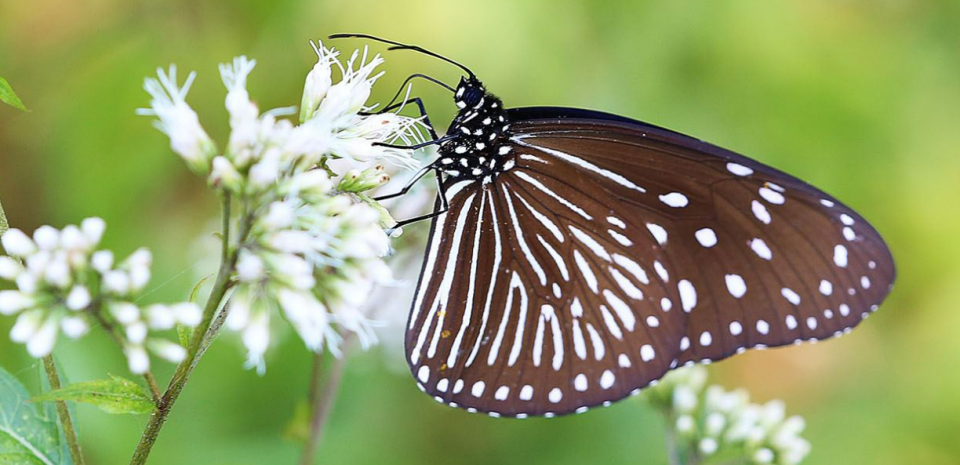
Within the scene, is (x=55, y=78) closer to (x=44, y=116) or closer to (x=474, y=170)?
(x=44, y=116)

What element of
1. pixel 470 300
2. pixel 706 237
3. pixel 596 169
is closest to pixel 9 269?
pixel 470 300

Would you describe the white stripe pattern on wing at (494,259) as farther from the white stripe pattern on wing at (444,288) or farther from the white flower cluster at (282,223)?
the white flower cluster at (282,223)

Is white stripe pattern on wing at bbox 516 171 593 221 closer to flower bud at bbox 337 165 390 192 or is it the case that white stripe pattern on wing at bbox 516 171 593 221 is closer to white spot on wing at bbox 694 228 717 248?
white spot on wing at bbox 694 228 717 248

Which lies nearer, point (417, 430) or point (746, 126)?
point (417, 430)

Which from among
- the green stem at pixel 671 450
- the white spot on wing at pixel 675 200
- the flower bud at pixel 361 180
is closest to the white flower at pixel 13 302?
the flower bud at pixel 361 180

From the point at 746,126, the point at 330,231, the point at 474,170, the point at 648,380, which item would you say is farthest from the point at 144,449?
the point at 746,126

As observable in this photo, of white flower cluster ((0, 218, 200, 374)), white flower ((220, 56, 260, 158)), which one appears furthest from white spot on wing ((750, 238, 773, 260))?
white flower cluster ((0, 218, 200, 374))
